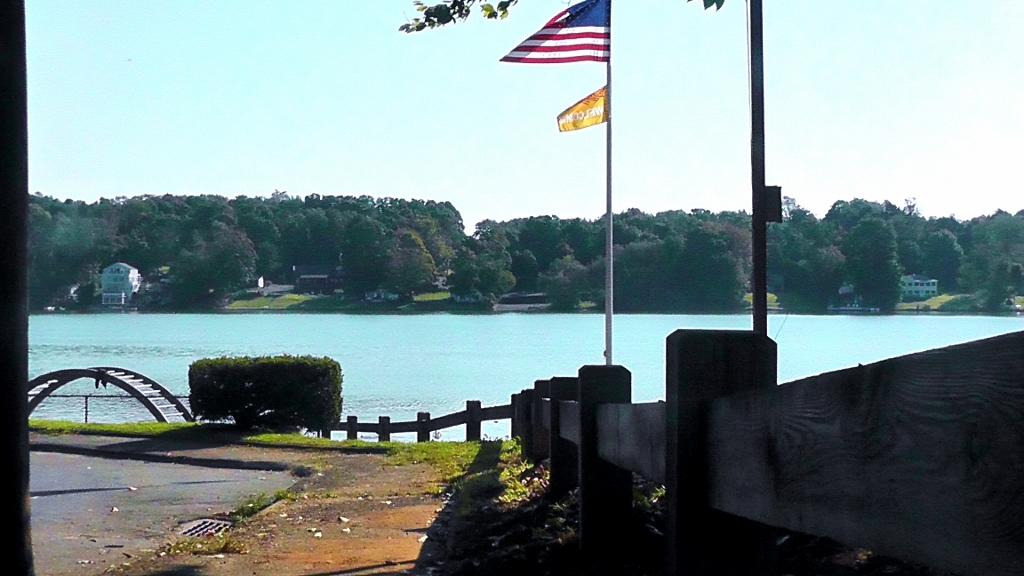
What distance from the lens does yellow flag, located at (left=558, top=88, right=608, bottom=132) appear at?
15.2 m

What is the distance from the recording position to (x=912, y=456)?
Answer: 1762 millimetres

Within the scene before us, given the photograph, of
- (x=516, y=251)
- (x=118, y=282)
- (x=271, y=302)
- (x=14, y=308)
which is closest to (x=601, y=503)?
(x=14, y=308)

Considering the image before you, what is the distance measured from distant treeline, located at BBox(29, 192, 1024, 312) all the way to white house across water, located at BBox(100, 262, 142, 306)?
1.33 ft

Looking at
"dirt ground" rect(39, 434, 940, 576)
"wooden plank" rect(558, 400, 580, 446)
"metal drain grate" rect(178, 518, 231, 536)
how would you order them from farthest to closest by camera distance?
"metal drain grate" rect(178, 518, 231, 536), "wooden plank" rect(558, 400, 580, 446), "dirt ground" rect(39, 434, 940, 576)

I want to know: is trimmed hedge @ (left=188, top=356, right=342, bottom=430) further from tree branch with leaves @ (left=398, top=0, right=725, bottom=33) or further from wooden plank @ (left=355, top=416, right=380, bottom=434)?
tree branch with leaves @ (left=398, top=0, right=725, bottom=33)

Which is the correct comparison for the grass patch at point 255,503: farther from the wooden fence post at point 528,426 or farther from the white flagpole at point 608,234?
the white flagpole at point 608,234

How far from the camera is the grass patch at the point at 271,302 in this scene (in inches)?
1916

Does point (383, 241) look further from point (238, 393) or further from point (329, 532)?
point (329, 532)

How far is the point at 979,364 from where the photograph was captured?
5.26 ft

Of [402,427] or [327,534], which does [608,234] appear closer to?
[327,534]

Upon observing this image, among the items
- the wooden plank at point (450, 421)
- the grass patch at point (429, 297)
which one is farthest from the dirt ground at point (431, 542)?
the grass patch at point (429, 297)

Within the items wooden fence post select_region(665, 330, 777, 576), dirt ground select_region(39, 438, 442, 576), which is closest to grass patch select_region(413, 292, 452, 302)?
dirt ground select_region(39, 438, 442, 576)

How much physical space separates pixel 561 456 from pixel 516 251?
25290 millimetres

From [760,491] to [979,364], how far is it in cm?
93
